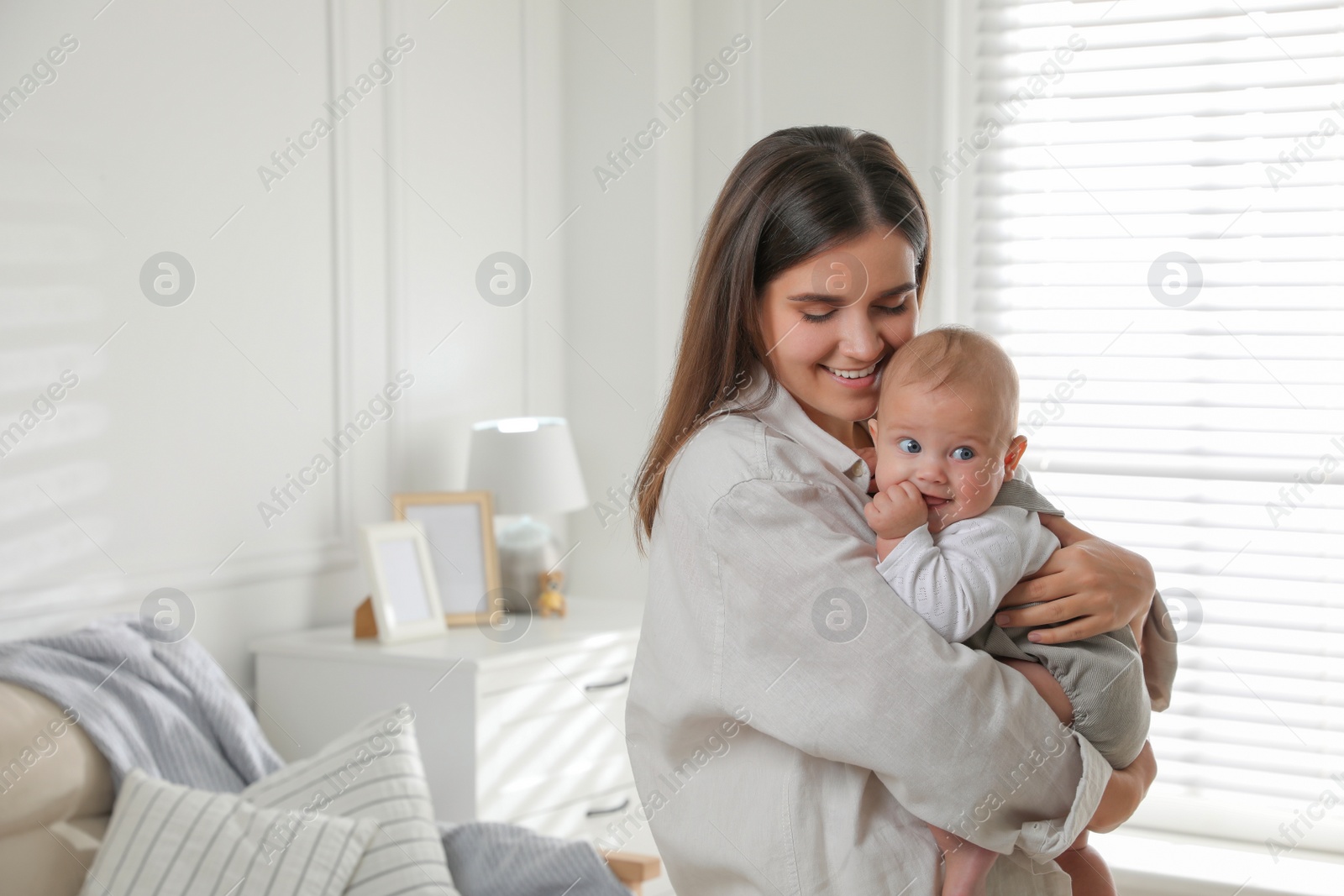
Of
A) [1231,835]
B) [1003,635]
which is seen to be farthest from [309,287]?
[1231,835]

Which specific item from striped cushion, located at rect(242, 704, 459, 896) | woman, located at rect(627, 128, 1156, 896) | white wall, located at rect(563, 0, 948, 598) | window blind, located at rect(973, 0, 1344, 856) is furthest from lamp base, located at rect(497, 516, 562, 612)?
woman, located at rect(627, 128, 1156, 896)

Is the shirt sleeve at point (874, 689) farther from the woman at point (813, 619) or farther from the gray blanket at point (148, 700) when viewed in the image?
the gray blanket at point (148, 700)

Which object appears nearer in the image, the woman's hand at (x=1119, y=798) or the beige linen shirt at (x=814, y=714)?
the beige linen shirt at (x=814, y=714)

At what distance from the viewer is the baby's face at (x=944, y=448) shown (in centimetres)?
112

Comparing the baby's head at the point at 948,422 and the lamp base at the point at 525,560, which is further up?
the baby's head at the point at 948,422

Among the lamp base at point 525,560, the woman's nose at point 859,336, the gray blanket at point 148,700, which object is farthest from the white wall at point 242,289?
the woman's nose at point 859,336

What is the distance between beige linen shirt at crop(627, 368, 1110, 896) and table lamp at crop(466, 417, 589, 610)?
A: 188 centimetres

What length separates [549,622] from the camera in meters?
2.95

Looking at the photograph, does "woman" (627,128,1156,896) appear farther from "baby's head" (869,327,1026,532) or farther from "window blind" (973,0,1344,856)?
"window blind" (973,0,1344,856)

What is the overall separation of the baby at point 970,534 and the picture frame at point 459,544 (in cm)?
187

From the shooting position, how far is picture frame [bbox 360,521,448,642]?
2639 mm

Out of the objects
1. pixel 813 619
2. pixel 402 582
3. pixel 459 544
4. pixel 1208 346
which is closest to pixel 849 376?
pixel 813 619

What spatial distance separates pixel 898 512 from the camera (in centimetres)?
110

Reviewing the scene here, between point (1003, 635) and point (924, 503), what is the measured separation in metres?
0.15
